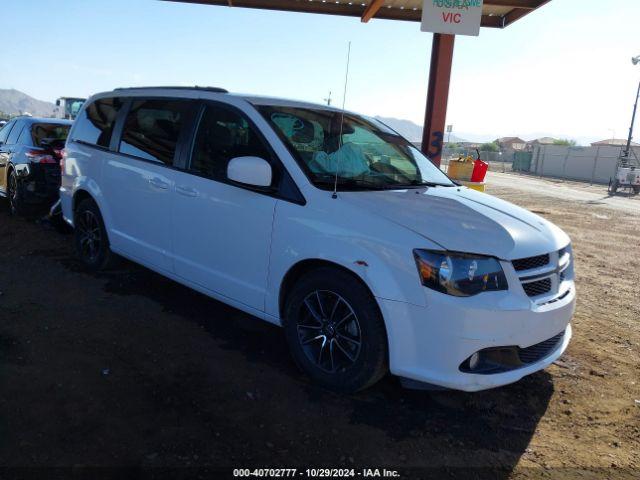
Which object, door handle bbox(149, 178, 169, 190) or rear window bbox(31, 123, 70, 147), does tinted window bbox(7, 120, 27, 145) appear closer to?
rear window bbox(31, 123, 70, 147)

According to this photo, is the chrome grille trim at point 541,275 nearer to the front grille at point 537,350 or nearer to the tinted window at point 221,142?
the front grille at point 537,350

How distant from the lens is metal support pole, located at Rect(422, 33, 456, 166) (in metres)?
8.99

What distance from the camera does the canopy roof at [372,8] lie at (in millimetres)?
9234

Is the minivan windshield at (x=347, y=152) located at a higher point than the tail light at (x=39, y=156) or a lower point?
higher

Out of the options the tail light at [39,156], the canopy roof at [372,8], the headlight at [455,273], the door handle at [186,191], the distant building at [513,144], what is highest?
the distant building at [513,144]

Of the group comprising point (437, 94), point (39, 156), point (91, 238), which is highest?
point (437, 94)

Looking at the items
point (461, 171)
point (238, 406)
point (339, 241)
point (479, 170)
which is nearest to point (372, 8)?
point (479, 170)

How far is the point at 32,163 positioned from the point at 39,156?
0.45ft

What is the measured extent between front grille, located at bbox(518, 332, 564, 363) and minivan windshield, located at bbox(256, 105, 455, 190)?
1.43 meters

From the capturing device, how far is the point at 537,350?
3.15 m

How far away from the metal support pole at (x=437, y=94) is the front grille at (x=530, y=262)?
594 centimetres

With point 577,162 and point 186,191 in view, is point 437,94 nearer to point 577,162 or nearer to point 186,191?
point 186,191

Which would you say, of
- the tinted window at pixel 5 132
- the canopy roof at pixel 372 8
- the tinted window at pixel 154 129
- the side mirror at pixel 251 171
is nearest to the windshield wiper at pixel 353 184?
the side mirror at pixel 251 171

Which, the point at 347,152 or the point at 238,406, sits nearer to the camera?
the point at 238,406
